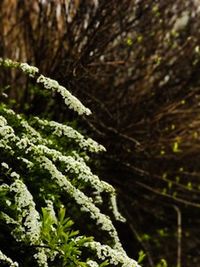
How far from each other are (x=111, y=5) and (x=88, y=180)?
4.57 feet

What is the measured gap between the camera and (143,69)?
425 centimetres

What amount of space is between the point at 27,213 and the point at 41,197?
34cm

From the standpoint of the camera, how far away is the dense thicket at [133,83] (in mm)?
3629

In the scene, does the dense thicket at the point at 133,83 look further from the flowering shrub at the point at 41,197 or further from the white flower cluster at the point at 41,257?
the white flower cluster at the point at 41,257

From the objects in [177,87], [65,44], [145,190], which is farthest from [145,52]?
[145,190]

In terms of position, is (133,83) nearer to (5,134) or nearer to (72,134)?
(72,134)

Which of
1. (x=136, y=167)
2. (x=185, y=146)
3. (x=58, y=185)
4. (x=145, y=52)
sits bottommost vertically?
(x=58, y=185)

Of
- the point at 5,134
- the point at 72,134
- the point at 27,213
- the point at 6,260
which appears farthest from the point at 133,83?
the point at 6,260

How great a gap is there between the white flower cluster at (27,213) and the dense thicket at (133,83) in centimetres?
113

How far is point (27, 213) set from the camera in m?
2.20

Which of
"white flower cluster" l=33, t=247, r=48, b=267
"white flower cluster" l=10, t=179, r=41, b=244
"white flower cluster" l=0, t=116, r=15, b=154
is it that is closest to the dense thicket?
"white flower cluster" l=0, t=116, r=15, b=154

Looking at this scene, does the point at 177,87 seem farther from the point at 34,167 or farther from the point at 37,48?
the point at 34,167

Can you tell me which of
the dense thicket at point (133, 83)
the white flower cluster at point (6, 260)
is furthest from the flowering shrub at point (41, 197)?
the dense thicket at point (133, 83)

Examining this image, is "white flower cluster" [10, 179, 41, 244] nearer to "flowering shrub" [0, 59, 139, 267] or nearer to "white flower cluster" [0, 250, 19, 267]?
"flowering shrub" [0, 59, 139, 267]
